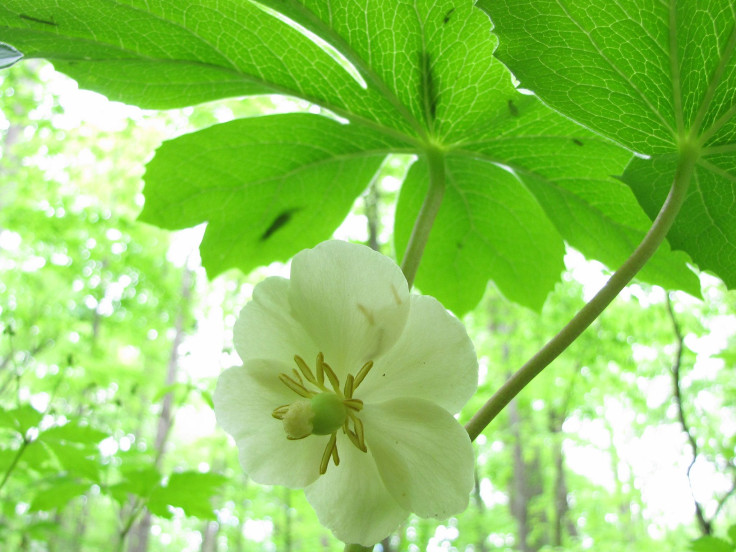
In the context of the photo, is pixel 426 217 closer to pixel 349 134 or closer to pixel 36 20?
pixel 349 134

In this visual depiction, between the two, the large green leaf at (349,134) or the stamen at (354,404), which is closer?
the stamen at (354,404)

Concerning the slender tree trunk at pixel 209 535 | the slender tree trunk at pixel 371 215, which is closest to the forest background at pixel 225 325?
the slender tree trunk at pixel 371 215

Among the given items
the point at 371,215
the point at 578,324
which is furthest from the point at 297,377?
the point at 371,215

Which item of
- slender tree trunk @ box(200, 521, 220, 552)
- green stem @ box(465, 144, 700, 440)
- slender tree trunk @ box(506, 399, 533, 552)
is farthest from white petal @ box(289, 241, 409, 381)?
slender tree trunk @ box(200, 521, 220, 552)

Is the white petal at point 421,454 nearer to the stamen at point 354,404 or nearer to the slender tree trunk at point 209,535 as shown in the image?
the stamen at point 354,404

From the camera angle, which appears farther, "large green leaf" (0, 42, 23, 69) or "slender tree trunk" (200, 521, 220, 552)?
"slender tree trunk" (200, 521, 220, 552)

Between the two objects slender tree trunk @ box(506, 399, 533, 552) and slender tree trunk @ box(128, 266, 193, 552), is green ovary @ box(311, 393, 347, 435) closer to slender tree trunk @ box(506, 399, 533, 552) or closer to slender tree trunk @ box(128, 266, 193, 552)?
slender tree trunk @ box(128, 266, 193, 552)
